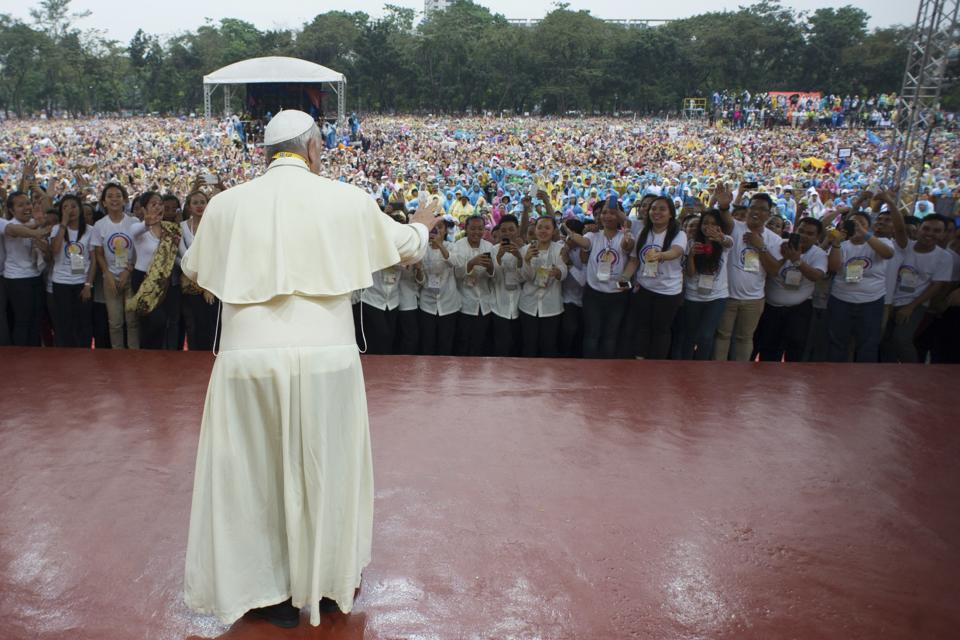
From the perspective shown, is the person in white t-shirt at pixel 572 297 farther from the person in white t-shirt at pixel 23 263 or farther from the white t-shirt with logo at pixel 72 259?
the person in white t-shirt at pixel 23 263

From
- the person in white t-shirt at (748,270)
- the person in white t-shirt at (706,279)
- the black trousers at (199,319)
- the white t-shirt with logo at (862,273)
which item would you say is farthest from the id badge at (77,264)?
the white t-shirt with logo at (862,273)

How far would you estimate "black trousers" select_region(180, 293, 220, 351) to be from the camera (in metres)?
5.52

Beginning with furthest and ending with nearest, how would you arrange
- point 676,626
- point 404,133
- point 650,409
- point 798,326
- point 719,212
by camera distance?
point 404,133 → point 798,326 → point 719,212 → point 650,409 → point 676,626

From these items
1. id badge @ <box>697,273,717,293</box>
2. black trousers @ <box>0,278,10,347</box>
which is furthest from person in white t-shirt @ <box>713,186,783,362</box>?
black trousers @ <box>0,278,10,347</box>

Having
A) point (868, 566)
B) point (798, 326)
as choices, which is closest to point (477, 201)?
point (798, 326)

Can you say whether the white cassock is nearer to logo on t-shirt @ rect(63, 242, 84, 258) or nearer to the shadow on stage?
the shadow on stage

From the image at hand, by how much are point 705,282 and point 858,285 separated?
1.30 meters

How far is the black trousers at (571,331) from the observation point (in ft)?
18.7

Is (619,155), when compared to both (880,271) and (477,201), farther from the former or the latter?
(880,271)

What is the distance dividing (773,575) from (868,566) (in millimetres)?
411

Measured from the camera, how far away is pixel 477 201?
14.0 m

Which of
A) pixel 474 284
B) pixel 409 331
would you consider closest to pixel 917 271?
pixel 474 284

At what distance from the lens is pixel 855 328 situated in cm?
566

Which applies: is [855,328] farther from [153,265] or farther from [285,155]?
[153,265]
